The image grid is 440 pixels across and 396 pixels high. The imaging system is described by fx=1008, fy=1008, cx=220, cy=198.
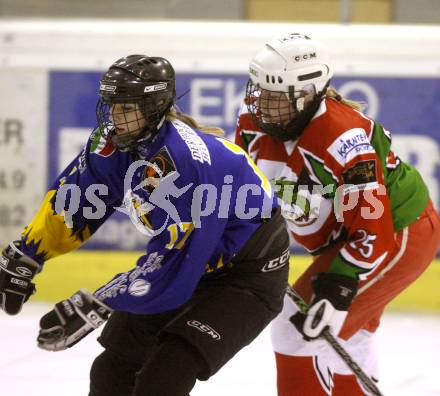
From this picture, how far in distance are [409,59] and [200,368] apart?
10.1 ft

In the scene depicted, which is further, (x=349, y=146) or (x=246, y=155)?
(x=349, y=146)

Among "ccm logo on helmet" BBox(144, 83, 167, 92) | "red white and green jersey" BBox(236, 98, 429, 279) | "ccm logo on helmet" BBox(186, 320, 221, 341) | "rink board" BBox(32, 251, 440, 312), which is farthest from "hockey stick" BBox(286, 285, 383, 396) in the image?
"rink board" BBox(32, 251, 440, 312)

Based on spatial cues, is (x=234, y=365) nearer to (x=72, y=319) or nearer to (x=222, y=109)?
(x=222, y=109)

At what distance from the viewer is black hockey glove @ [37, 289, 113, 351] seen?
2389 millimetres

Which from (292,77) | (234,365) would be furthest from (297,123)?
(234,365)

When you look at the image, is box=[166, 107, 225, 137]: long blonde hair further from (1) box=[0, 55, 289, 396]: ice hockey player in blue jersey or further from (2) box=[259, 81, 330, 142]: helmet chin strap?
(2) box=[259, 81, 330, 142]: helmet chin strap

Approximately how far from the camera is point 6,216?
5.09 metres

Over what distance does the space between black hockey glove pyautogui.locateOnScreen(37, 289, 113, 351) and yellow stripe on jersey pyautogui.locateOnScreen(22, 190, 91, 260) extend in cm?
33

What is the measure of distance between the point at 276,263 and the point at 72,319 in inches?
21.8

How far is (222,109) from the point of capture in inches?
201

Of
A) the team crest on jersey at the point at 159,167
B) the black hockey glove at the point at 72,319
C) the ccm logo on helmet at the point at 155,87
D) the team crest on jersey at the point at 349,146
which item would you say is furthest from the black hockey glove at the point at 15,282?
the team crest on jersey at the point at 349,146

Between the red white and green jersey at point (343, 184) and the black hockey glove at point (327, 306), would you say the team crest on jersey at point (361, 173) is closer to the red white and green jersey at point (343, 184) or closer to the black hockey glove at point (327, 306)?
the red white and green jersey at point (343, 184)

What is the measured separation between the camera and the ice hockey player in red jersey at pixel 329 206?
286 centimetres

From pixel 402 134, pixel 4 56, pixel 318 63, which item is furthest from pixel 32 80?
pixel 318 63
